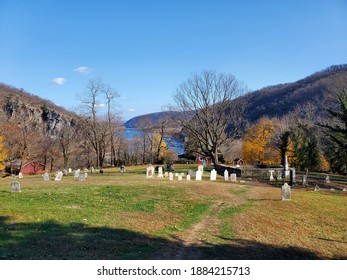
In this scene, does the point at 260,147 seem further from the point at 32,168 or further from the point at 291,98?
the point at 291,98

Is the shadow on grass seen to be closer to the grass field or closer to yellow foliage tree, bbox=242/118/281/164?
the grass field

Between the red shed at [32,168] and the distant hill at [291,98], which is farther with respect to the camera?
the distant hill at [291,98]

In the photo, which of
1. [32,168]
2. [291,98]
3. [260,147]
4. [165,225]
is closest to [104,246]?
[165,225]

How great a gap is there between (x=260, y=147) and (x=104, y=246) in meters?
40.2

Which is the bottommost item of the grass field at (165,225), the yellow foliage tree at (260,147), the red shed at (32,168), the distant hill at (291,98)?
the grass field at (165,225)

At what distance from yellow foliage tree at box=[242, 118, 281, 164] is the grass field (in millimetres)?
30655

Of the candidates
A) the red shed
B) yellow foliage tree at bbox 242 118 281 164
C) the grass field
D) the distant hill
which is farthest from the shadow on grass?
the distant hill

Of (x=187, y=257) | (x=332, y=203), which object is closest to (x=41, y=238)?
(x=187, y=257)

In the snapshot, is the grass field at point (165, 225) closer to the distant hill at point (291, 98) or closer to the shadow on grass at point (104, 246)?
the shadow on grass at point (104, 246)

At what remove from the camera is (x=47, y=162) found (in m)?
47.0

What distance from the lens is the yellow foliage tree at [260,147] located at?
4466 centimetres

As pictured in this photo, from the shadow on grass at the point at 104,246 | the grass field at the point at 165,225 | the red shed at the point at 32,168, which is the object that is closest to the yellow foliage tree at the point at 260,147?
the red shed at the point at 32,168

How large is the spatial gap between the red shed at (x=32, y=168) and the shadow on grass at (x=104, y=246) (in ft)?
121

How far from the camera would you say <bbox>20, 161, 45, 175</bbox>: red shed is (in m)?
41.8
